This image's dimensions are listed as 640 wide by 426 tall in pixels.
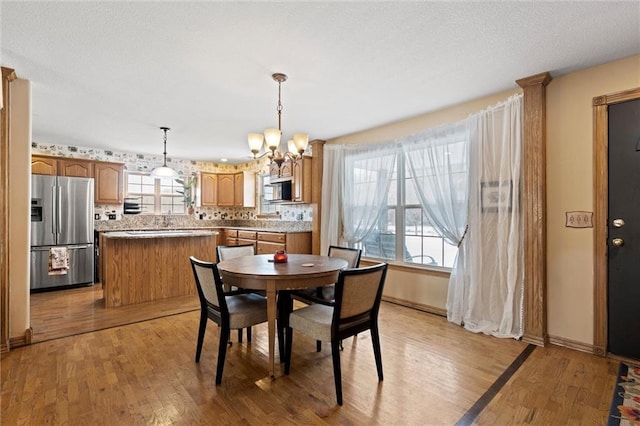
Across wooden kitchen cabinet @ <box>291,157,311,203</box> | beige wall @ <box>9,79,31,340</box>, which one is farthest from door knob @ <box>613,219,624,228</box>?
beige wall @ <box>9,79,31,340</box>

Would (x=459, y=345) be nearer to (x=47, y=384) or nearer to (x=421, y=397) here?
(x=421, y=397)

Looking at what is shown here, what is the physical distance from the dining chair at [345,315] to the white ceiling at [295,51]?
63.0 inches

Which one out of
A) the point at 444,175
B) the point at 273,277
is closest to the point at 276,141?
the point at 273,277

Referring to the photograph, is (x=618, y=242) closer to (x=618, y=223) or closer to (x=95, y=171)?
(x=618, y=223)

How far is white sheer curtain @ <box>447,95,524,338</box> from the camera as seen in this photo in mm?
3016

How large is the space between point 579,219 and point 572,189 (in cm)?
26

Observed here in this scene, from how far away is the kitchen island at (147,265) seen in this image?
401cm

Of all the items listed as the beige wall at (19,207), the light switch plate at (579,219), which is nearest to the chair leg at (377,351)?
the light switch plate at (579,219)

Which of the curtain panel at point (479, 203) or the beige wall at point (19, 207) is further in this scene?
the curtain panel at point (479, 203)

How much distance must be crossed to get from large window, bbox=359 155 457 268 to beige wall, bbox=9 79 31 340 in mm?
3697

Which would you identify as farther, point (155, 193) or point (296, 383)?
point (155, 193)

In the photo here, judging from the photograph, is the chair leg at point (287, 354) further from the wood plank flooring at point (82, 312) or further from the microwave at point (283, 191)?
the microwave at point (283, 191)

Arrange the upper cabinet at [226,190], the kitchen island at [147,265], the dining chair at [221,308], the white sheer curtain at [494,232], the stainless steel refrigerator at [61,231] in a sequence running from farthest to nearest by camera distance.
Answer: the upper cabinet at [226,190]
the stainless steel refrigerator at [61,231]
the kitchen island at [147,265]
the white sheer curtain at [494,232]
the dining chair at [221,308]

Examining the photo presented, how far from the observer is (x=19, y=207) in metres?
2.82
